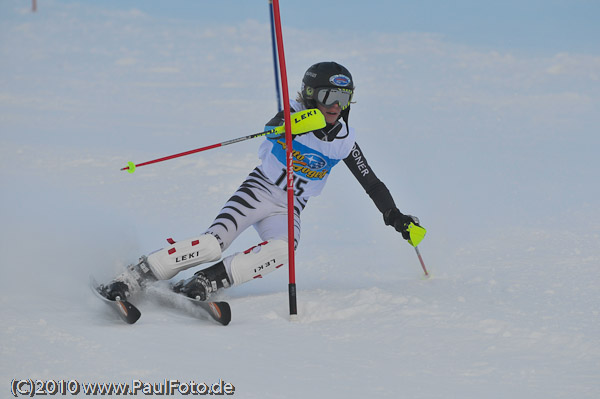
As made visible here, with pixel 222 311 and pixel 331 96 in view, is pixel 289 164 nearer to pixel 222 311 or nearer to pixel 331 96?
pixel 331 96

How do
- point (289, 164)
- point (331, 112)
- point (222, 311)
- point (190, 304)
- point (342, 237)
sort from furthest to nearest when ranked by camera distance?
point (342, 237) → point (331, 112) → point (289, 164) → point (190, 304) → point (222, 311)

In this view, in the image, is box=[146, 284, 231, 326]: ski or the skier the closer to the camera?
box=[146, 284, 231, 326]: ski

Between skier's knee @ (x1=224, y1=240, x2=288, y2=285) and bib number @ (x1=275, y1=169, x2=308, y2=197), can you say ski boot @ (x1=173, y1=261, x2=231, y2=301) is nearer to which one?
skier's knee @ (x1=224, y1=240, x2=288, y2=285)

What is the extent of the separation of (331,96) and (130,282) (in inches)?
56.3


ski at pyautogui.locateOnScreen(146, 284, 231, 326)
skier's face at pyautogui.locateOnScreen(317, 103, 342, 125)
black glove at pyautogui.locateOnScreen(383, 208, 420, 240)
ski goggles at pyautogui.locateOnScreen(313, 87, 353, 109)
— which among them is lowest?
ski at pyautogui.locateOnScreen(146, 284, 231, 326)

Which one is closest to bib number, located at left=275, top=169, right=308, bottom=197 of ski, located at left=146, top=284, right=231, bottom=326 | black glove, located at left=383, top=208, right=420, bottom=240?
black glove, located at left=383, top=208, right=420, bottom=240

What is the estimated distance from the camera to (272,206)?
14.0 feet

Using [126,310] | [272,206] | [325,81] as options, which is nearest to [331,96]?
[325,81]

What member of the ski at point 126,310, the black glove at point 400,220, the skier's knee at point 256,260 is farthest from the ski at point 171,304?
the black glove at point 400,220

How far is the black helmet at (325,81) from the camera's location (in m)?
3.99

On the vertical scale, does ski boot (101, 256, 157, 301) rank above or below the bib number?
below

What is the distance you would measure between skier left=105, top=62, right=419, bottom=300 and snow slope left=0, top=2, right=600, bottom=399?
0.19 m

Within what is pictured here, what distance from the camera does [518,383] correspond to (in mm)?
2873

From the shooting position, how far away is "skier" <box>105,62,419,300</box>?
386 centimetres
